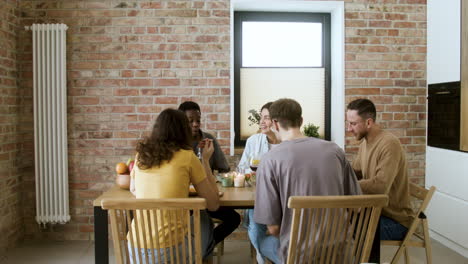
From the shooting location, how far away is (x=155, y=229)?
6.16ft

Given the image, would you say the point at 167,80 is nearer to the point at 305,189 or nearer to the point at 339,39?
the point at 339,39

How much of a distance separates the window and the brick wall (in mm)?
343

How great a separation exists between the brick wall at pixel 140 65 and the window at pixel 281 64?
0.34 meters

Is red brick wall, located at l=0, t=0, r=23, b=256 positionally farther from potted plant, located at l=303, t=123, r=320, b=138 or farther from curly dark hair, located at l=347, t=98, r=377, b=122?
curly dark hair, located at l=347, t=98, r=377, b=122

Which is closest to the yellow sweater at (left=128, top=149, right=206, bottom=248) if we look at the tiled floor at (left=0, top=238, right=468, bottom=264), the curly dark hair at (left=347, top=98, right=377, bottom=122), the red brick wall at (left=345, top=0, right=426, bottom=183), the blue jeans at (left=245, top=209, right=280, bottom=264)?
the blue jeans at (left=245, top=209, right=280, bottom=264)

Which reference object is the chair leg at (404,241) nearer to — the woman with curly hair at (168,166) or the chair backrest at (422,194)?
the chair backrest at (422,194)

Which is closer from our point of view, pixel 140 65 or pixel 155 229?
pixel 155 229

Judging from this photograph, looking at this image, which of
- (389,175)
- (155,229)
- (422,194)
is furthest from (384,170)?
(155,229)

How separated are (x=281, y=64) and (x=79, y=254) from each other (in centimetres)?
252

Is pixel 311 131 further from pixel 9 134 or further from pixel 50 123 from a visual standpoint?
pixel 9 134

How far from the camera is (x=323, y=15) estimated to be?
14.3ft

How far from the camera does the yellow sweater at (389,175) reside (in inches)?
100

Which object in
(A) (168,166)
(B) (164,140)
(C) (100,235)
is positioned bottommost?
(C) (100,235)

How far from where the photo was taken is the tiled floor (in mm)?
3496
